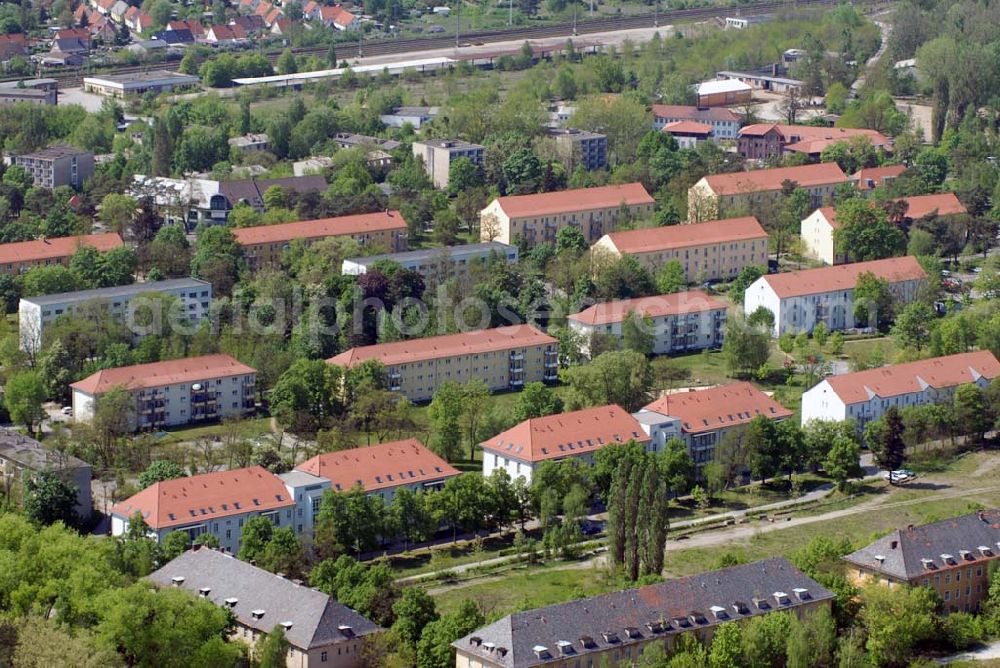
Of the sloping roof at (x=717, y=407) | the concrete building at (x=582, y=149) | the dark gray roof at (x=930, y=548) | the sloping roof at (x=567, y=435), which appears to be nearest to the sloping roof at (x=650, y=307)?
the sloping roof at (x=717, y=407)

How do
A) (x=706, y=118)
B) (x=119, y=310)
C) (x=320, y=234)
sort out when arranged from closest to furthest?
(x=119, y=310) → (x=320, y=234) → (x=706, y=118)

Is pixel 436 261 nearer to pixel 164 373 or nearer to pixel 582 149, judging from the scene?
pixel 164 373

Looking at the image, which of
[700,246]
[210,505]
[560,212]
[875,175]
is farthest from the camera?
[875,175]

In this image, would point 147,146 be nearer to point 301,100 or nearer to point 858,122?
point 301,100

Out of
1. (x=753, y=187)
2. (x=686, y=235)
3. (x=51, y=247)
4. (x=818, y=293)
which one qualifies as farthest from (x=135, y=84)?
(x=818, y=293)

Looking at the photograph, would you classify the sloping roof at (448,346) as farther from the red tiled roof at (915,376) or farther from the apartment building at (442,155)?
the apartment building at (442,155)

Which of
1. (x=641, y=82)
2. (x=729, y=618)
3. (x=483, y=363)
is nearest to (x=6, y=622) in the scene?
(x=729, y=618)
